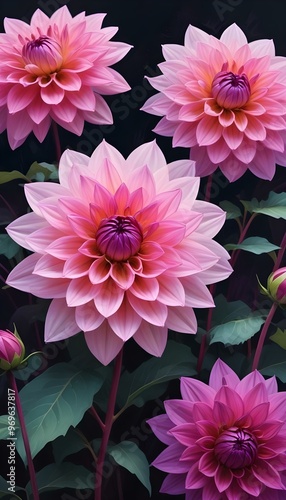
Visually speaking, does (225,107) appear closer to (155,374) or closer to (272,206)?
(272,206)

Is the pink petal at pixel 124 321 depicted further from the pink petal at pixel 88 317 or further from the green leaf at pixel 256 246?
the green leaf at pixel 256 246

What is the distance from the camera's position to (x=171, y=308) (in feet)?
1.86

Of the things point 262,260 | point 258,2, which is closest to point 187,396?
point 262,260

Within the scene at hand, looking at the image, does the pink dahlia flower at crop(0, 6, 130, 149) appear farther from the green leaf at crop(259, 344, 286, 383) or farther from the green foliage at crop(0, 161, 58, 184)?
the green leaf at crop(259, 344, 286, 383)

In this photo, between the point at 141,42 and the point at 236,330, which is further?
the point at 141,42

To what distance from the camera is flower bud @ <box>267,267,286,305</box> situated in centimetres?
62

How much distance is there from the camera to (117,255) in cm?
57

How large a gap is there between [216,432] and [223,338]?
8cm

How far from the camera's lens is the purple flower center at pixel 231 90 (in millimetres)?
678

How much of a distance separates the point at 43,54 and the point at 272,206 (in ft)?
0.88

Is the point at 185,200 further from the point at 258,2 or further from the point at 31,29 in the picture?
the point at 258,2

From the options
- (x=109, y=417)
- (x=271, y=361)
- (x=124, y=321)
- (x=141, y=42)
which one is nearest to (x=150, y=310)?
(x=124, y=321)

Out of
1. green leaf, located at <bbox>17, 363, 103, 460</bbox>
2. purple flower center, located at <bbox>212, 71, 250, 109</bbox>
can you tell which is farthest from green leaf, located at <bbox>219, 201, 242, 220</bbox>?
green leaf, located at <bbox>17, 363, 103, 460</bbox>

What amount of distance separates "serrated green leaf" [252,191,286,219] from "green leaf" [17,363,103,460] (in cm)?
23
